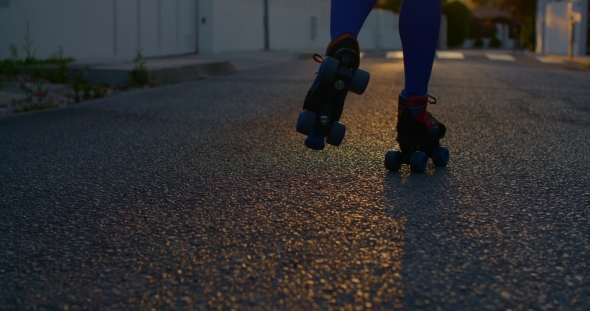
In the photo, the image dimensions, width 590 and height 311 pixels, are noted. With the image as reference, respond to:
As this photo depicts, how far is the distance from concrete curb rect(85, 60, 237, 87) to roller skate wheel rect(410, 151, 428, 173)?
4.94 metres

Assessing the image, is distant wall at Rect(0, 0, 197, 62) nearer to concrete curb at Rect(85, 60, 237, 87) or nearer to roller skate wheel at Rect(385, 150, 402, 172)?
concrete curb at Rect(85, 60, 237, 87)

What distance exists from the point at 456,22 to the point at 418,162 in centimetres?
5012

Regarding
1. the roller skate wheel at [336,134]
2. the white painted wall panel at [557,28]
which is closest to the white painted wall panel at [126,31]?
the roller skate wheel at [336,134]

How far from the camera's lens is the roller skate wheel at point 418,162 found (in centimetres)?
272

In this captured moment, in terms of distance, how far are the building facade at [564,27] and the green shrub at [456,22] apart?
1427cm

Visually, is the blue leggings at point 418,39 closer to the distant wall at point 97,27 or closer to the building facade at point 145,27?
the building facade at point 145,27

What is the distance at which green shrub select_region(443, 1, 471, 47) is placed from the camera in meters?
50.9

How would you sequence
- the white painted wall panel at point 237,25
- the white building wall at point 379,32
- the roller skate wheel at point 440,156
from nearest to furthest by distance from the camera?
the roller skate wheel at point 440,156
the white painted wall panel at point 237,25
the white building wall at point 379,32

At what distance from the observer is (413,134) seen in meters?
2.76

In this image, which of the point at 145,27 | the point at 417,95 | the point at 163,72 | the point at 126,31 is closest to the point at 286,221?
the point at 417,95

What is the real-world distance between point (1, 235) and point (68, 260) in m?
0.35

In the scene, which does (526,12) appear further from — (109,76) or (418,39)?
(418,39)

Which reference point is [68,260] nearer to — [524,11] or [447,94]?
[447,94]

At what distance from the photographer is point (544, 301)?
1459 mm
